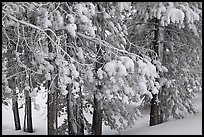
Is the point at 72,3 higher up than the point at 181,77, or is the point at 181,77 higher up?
the point at 72,3

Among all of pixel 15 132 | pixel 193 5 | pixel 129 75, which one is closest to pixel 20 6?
pixel 129 75

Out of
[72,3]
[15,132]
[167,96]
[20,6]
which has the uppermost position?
[72,3]

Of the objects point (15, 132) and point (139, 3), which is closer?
point (139, 3)

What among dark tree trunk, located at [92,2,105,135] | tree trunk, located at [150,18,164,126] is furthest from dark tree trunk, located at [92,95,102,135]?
tree trunk, located at [150,18,164,126]

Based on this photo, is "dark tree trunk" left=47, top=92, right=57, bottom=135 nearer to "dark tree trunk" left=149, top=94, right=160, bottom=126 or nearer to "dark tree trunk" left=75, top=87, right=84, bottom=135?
"dark tree trunk" left=75, top=87, right=84, bottom=135

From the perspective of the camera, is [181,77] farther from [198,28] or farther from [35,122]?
[35,122]

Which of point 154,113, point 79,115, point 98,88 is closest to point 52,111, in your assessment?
point 98,88

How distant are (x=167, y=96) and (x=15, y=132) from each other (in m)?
12.3

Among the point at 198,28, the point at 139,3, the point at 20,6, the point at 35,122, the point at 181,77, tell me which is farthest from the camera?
the point at 35,122

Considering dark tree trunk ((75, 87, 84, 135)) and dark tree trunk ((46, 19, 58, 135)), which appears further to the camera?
dark tree trunk ((75, 87, 84, 135))

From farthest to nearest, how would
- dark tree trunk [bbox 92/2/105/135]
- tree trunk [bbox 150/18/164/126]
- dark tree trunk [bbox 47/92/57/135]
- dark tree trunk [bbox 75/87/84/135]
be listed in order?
1. tree trunk [bbox 150/18/164/126]
2. dark tree trunk [bbox 75/87/84/135]
3. dark tree trunk [bbox 92/2/105/135]
4. dark tree trunk [bbox 47/92/57/135]

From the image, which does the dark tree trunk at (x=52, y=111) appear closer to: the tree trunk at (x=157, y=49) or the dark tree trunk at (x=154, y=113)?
the tree trunk at (x=157, y=49)

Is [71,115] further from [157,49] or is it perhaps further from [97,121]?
[157,49]

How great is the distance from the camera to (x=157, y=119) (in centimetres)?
1309
